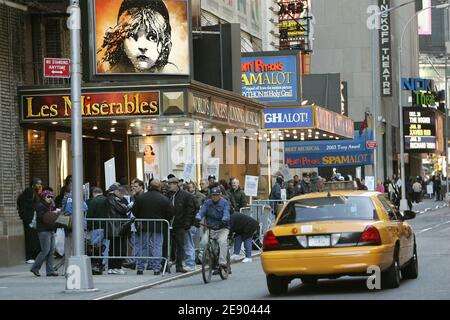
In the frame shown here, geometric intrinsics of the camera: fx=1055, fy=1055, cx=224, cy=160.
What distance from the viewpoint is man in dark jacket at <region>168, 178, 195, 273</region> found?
67.7 ft

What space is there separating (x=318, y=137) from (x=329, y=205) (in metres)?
29.2

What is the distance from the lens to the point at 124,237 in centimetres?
2094

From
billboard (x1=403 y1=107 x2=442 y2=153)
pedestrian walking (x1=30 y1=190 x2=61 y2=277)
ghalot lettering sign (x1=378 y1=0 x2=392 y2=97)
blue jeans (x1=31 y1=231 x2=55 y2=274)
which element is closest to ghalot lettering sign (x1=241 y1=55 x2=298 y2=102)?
pedestrian walking (x1=30 y1=190 x2=61 y2=277)

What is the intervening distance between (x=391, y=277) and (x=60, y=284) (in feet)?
21.2

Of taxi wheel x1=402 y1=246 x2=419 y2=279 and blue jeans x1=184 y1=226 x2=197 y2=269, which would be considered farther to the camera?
blue jeans x1=184 y1=226 x2=197 y2=269

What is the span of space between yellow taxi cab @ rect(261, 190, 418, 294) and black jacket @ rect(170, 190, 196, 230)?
4.88 m

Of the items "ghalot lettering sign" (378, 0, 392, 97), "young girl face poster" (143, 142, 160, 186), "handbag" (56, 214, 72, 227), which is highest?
"ghalot lettering sign" (378, 0, 392, 97)

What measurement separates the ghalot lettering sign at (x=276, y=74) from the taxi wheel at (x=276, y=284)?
22.3 metres

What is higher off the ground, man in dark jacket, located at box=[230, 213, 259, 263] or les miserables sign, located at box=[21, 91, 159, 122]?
les miserables sign, located at box=[21, 91, 159, 122]

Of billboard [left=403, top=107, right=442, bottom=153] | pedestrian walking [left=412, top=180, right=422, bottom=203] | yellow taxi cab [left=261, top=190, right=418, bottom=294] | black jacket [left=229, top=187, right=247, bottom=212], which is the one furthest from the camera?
billboard [left=403, top=107, right=442, bottom=153]

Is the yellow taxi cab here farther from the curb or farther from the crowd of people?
the crowd of people

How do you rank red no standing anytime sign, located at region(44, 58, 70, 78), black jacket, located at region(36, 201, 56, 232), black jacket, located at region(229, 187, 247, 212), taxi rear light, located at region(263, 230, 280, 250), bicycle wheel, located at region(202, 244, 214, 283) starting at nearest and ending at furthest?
taxi rear light, located at region(263, 230, 280, 250), red no standing anytime sign, located at region(44, 58, 70, 78), bicycle wheel, located at region(202, 244, 214, 283), black jacket, located at region(36, 201, 56, 232), black jacket, located at region(229, 187, 247, 212)

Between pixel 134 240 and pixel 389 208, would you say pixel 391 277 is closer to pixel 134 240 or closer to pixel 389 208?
pixel 389 208
